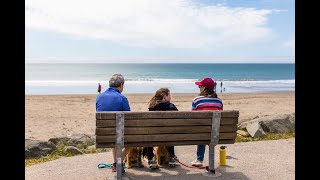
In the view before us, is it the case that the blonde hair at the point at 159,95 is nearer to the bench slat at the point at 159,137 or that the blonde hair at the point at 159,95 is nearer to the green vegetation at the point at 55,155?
the bench slat at the point at 159,137

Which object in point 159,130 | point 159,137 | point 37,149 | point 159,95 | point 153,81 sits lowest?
point 37,149

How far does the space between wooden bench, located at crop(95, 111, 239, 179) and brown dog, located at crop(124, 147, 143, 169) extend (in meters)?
0.83

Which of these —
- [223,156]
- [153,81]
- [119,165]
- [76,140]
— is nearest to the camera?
[119,165]

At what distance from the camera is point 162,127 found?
18.5 feet

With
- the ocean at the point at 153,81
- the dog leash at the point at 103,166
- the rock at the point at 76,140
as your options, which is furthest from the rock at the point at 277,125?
the ocean at the point at 153,81

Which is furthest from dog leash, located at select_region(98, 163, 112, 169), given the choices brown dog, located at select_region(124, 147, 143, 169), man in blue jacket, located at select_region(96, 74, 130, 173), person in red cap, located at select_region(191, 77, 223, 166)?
person in red cap, located at select_region(191, 77, 223, 166)

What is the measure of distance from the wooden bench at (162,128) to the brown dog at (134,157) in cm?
83

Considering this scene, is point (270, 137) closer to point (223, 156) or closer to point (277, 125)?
point (277, 125)

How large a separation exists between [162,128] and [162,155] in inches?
46.7

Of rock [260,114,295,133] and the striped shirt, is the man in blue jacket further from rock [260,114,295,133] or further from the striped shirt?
rock [260,114,295,133]

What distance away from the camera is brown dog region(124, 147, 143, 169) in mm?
6617

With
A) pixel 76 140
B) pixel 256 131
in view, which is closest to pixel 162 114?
pixel 76 140
